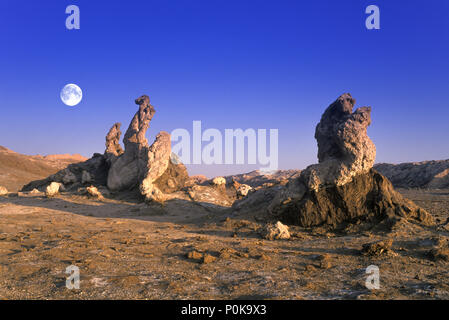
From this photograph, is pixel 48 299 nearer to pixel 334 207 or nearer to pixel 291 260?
pixel 291 260

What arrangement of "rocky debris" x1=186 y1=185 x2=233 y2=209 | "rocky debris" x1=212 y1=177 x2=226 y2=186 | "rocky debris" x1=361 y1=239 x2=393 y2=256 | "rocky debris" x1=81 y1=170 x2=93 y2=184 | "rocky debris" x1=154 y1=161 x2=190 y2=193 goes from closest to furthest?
"rocky debris" x1=361 y1=239 x2=393 y2=256 < "rocky debris" x1=186 y1=185 x2=233 y2=209 < "rocky debris" x1=154 y1=161 x2=190 y2=193 < "rocky debris" x1=212 y1=177 x2=226 y2=186 < "rocky debris" x1=81 y1=170 x2=93 y2=184

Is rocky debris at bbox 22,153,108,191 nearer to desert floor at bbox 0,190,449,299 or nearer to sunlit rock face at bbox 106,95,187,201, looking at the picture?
sunlit rock face at bbox 106,95,187,201

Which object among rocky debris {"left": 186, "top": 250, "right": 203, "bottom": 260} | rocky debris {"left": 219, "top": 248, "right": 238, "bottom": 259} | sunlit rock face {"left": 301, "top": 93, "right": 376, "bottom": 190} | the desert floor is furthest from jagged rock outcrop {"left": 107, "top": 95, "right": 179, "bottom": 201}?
rocky debris {"left": 186, "top": 250, "right": 203, "bottom": 260}

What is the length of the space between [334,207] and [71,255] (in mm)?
6461

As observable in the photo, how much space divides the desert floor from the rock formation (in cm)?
61

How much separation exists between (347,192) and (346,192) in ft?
0.09

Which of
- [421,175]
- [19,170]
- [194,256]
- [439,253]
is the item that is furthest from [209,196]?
[19,170]

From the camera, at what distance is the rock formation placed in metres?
7.96

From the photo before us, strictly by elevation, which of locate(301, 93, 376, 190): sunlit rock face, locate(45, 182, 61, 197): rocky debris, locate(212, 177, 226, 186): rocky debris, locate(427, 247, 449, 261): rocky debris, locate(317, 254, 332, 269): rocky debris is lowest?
locate(317, 254, 332, 269): rocky debris

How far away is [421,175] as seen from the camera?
25266mm

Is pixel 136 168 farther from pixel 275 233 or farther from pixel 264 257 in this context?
pixel 264 257

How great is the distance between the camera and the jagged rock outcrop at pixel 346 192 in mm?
7949

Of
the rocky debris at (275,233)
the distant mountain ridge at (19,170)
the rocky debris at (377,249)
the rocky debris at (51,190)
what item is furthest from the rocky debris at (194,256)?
the distant mountain ridge at (19,170)
